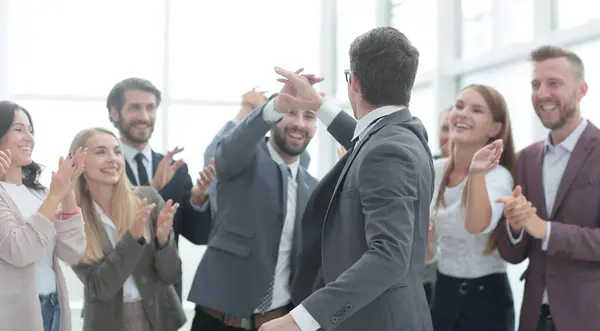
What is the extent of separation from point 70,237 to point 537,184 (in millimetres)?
1775

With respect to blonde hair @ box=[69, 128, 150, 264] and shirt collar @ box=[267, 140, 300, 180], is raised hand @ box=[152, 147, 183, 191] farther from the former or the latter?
shirt collar @ box=[267, 140, 300, 180]

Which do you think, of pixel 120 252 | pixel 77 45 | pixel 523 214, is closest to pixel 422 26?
pixel 77 45

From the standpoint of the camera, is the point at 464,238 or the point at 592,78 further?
the point at 592,78

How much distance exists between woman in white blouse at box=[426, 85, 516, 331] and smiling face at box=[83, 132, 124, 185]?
1.33m

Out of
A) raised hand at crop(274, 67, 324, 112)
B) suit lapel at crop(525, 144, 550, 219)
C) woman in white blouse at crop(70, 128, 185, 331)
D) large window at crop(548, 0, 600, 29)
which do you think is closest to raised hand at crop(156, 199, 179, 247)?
woman in white blouse at crop(70, 128, 185, 331)

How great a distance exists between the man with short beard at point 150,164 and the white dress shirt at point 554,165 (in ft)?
4.93

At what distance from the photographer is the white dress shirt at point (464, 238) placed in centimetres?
278

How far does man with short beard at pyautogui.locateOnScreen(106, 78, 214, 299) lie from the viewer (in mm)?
3414

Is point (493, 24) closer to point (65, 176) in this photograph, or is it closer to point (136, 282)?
point (136, 282)

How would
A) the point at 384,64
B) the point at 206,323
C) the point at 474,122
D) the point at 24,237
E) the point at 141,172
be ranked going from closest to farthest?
1. the point at 384,64
2. the point at 24,237
3. the point at 474,122
4. the point at 206,323
5. the point at 141,172

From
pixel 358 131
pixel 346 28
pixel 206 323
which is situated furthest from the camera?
pixel 346 28

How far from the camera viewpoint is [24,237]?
7.73ft

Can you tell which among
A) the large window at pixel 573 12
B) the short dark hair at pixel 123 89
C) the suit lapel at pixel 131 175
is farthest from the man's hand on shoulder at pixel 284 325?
the large window at pixel 573 12

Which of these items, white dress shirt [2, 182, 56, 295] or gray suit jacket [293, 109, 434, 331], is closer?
gray suit jacket [293, 109, 434, 331]
